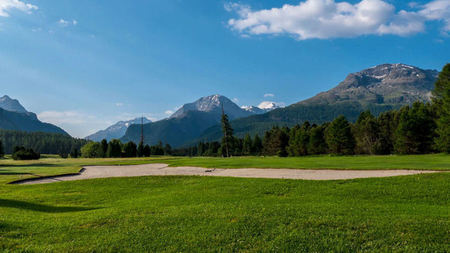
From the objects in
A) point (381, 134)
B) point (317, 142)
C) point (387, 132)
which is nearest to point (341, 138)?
point (317, 142)

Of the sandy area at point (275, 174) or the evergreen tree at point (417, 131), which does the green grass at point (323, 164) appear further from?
the evergreen tree at point (417, 131)

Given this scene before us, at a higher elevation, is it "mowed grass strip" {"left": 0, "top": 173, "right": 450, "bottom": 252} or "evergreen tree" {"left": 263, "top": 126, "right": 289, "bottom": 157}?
"evergreen tree" {"left": 263, "top": 126, "right": 289, "bottom": 157}

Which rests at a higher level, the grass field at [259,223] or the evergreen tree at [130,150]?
the evergreen tree at [130,150]

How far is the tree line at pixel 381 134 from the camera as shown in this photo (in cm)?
5741

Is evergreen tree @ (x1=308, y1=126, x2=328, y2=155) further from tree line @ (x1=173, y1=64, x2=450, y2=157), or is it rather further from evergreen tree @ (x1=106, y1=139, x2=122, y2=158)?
evergreen tree @ (x1=106, y1=139, x2=122, y2=158)

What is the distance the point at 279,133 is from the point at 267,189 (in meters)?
92.1

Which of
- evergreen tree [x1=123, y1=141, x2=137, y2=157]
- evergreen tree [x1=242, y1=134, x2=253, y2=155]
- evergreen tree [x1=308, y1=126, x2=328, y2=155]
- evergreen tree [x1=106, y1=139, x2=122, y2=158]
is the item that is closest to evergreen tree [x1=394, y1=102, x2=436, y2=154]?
evergreen tree [x1=308, y1=126, x2=328, y2=155]

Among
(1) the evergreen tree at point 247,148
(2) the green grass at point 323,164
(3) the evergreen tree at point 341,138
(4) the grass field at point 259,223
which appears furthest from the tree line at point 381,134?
(4) the grass field at point 259,223

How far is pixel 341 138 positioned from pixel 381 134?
14974 mm

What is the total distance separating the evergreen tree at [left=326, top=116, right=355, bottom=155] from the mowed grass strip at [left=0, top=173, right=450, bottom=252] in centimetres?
6598

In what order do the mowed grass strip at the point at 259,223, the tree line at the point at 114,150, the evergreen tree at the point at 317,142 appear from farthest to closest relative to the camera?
the tree line at the point at 114,150, the evergreen tree at the point at 317,142, the mowed grass strip at the point at 259,223

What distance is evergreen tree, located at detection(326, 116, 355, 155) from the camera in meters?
80.3

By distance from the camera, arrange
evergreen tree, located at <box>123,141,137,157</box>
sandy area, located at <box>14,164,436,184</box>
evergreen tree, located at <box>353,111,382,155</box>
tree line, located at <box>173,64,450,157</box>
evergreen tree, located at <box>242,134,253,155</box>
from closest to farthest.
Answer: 1. sandy area, located at <box>14,164,436,184</box>
2. tree line, located at <box>173,64,450,157</box>
3. evergreen tree, located at <box>353,111,382,155</box>
4. evergreen tree, located at <box>123,141,137,157</box>
5. evergreen tree, located at <box>242,134,253,155</box>

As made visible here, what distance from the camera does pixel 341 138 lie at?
80438 millimetres
